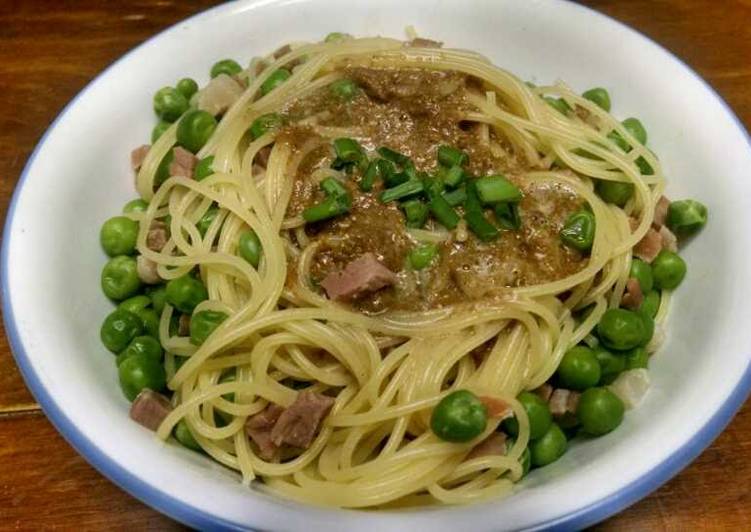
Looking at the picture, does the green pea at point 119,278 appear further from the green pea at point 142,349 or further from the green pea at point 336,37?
the green pea at point 336,37

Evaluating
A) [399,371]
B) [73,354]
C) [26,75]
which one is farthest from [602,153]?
[26,75]

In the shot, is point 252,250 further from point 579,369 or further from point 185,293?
point 579,369

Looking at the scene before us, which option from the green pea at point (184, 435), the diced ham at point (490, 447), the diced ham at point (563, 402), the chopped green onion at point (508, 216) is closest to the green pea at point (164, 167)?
the green pea at point (184, 435)

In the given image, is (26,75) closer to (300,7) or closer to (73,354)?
(300,7)

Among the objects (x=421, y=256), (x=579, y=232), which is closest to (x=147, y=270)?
(x=421, y=256)

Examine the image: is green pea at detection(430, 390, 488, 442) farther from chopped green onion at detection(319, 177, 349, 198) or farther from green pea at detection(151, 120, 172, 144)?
green pea at detection(151, 120, 172, 144)

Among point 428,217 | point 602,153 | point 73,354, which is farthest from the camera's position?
point 602,153
